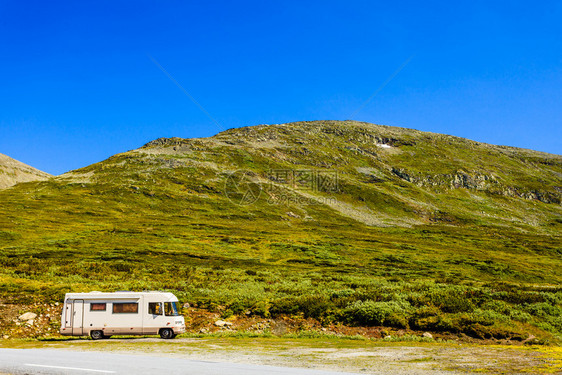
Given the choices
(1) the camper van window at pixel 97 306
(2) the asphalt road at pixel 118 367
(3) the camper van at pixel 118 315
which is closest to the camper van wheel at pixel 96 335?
(3) the camper van at pixel 118 315

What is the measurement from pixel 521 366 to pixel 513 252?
95.2 meters

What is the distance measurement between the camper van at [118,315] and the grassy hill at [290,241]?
5865 mm

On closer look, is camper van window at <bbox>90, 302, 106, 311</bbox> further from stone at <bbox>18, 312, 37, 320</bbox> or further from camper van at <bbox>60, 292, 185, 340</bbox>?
stone at <bbox>18, 312, 37, 320</bbox>

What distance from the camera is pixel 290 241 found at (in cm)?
8531

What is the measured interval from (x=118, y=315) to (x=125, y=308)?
64 cm

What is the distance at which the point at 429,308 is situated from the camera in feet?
92.7

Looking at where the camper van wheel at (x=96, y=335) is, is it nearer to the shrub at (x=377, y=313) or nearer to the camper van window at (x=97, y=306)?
the camper van window at (x=97, y=306)

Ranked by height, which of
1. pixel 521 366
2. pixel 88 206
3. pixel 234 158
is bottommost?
pixel 521 366

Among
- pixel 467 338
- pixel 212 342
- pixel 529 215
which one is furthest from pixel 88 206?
pixel 529 215

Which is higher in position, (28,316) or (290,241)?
(290,241)

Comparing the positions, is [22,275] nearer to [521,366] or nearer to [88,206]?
[521,366]

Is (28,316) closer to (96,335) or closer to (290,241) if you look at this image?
(96,335)

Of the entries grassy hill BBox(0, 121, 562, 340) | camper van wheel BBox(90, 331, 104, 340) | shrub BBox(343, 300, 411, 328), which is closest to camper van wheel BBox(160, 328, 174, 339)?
camper van wheel BBox(90, 331, 104, 340)

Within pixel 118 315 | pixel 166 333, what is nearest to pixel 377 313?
pixel 166 333
